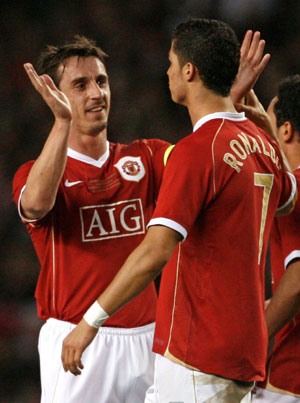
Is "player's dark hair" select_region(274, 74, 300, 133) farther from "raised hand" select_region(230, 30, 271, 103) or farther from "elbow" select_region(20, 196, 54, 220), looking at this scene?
"elbow" select_region(20, 196, 54, 220)

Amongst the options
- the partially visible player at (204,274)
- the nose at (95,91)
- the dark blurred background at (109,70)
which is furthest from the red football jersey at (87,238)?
the dark blurred background at (109,70)

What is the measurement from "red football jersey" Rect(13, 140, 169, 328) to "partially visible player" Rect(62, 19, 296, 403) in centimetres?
55

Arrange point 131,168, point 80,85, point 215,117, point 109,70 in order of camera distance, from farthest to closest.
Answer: point 109,70 → point 80,85 → point 131,168 → point 215,117

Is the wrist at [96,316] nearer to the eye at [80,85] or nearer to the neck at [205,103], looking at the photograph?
the neck at [205,103]

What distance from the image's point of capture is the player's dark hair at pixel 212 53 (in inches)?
76.2

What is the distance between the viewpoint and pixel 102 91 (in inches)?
104

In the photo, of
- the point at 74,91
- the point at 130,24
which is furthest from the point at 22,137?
the point at 74,91

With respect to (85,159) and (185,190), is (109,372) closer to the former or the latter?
(85,159)

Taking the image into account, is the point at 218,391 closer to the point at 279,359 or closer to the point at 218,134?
the point at 279,359

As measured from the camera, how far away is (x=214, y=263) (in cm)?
183

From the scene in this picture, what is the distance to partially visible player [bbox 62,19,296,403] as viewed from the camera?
1.78 metres

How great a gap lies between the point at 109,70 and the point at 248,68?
100 inches

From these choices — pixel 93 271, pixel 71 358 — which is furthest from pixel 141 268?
pixel 93 271

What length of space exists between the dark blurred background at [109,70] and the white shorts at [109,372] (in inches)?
69.7
